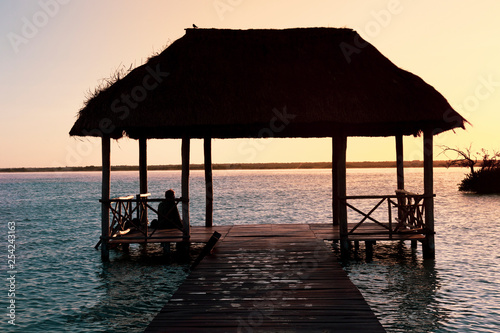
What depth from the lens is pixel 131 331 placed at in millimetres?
8570

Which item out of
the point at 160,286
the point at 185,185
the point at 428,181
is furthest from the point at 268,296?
the point at 428,181

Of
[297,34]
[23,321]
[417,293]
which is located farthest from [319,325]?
[297,34]

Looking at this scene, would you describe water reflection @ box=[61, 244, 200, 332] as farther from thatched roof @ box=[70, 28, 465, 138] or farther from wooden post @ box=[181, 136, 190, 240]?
thatched roof @ box=[70, 28, 465, 138]

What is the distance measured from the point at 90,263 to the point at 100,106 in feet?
17.9

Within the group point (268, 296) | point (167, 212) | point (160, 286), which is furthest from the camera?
point (167, 212)

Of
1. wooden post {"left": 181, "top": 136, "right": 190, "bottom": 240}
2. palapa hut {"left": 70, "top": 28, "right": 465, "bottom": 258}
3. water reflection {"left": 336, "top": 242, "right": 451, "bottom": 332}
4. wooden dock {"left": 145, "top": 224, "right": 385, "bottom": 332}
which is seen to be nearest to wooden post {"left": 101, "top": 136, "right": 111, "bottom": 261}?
palapa hut {"left": 70, "top": 28, "right": 465, "bottom": 258}

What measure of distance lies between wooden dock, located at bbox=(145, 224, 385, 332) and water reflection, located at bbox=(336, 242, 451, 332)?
3.37 feet

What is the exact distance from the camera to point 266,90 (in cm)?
1295

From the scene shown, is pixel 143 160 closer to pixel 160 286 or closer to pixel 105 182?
pixel 105 182

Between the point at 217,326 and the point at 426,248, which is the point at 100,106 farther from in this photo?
the point at 426,248

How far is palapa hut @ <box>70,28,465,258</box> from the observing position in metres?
12.4

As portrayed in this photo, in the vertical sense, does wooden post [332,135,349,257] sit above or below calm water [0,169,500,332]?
above

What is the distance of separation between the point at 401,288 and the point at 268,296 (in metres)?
4.20

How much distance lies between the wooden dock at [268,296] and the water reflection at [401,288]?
1028 millimetres
